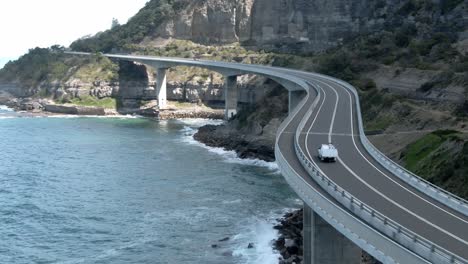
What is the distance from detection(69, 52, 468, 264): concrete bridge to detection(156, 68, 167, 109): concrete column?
9003 cm

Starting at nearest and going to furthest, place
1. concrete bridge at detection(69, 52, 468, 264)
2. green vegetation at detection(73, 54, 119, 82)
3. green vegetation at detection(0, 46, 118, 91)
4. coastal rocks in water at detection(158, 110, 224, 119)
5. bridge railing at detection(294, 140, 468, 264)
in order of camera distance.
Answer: bridge railing at detection(294, 140, 468, 264)
concrete bridge at detection(69, 52, 468, 264)
coastal rocks in water at detection(158, 110, 224, 119)
green vegetation at detection(73, 54, 119, 82)
green vegetation at detection(0, 46, 118, 91)

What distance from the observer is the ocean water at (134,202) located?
4828 centimetres

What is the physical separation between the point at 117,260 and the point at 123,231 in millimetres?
7045

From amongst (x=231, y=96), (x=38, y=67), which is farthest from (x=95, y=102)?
(x=231, y=96)

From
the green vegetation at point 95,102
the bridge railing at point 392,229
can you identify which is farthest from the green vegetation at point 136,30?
the bridge railing at point 392,229

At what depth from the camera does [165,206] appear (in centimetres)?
6112

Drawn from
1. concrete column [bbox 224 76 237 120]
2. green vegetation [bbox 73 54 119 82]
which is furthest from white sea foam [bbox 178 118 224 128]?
green vegetation [bbox 73 54 119 82]

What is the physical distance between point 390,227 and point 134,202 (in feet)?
135

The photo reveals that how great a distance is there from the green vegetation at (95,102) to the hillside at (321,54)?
2.81ft

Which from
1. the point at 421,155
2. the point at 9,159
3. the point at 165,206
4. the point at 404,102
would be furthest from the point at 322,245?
the point at 9,159

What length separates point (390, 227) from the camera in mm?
25812

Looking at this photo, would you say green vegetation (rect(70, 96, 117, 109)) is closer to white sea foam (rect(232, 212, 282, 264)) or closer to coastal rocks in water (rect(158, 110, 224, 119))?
coastal rocks in water (rect(158, 110, 224, 119))

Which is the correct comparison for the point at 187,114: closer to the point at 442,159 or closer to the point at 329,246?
the point at 442,159

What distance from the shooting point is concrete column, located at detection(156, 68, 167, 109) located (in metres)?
143
